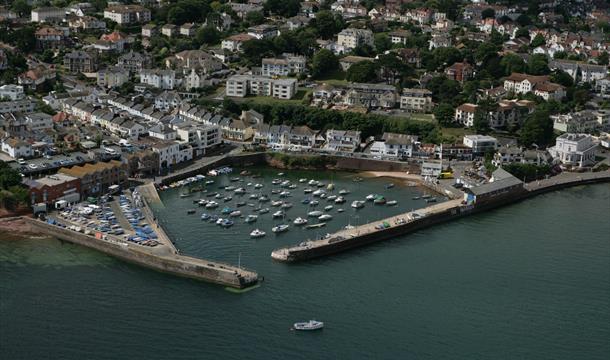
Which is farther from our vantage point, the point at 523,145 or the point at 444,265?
the point at 523,145

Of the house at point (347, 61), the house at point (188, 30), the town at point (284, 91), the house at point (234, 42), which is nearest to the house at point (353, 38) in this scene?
the town at point (284, 91)

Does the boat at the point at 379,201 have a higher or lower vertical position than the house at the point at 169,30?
lower

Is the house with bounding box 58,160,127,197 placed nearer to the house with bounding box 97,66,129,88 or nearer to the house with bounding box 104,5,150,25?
the house with bounding box 97,66,129,88

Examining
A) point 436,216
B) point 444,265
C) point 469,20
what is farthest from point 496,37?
point 444,265

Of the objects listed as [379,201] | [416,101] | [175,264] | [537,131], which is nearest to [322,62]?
[416,101]

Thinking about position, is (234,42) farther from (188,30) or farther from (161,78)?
(161,78)

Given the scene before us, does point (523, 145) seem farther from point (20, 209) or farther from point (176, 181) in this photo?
point (20, 209)

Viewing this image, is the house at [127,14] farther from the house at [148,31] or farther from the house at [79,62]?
the house at [79,62]
